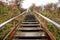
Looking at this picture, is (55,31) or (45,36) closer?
(45,36)

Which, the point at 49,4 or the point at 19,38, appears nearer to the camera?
the point at 19,38

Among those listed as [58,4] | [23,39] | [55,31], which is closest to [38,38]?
[23,39]

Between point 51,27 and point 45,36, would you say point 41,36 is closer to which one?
point 45,36

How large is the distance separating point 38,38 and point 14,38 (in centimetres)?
86

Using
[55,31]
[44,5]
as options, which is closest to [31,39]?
[55,31]

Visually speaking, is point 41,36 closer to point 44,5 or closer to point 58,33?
point 58,33

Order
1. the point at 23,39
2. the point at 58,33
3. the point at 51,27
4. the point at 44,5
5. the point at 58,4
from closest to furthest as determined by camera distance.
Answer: the point at 23,39 → the point at 58,33 → the point at 51,27 → the point at 58,4 → the point at 44,5

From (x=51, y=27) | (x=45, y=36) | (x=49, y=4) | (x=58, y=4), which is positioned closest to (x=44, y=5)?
(x=49, y=4)

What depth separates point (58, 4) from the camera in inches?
1004

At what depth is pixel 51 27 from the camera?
826 cm

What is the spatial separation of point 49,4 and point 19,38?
72.1ft

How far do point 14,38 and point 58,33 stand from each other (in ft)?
6.47

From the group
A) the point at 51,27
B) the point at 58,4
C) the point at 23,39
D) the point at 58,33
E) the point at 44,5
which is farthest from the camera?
the point at 44,5

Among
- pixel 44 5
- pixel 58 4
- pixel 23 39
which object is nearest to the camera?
pixel 23 39
